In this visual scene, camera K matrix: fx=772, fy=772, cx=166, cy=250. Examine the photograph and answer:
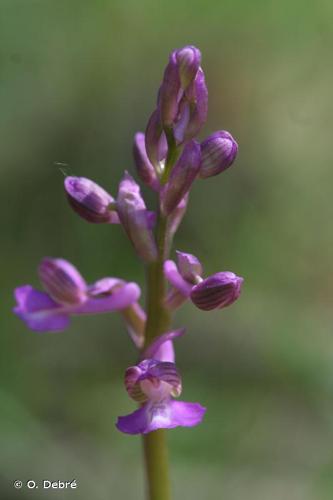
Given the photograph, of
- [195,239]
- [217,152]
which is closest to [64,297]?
[217,152]

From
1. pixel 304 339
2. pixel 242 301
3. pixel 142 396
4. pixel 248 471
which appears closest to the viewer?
pixel 142 396

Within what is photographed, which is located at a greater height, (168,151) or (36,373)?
(168,151)

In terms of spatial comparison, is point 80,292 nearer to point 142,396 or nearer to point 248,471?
point 142,396

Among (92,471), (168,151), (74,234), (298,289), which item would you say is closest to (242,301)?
(298,289)

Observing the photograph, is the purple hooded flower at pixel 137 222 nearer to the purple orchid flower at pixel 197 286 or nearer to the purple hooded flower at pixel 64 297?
the purple orchid flower at pixel 197 286

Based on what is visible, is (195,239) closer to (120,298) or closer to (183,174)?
(120,298)

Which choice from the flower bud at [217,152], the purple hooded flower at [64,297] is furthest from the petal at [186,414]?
the flower bud at [217,152]

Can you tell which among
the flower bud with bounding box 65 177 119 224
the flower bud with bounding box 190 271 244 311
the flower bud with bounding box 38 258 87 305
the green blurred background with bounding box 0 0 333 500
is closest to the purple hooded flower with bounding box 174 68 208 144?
the flower bud with bounding box 65 177 119 224
